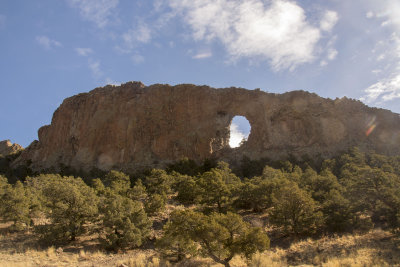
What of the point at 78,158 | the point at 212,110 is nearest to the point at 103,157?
the point at 78,158

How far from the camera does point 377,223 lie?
1927 cm

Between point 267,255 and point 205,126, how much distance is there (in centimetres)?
3706

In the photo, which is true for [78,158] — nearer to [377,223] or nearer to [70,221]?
[70,221]

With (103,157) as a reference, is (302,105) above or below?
above

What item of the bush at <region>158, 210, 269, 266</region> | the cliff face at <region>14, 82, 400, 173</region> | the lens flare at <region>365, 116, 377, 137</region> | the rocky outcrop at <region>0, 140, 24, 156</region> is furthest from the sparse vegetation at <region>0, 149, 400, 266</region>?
the rocky outcrop at <region>0, 140, 24, 156</region>

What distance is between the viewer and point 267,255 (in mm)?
15867

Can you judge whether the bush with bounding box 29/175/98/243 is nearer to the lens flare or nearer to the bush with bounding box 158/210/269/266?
the bush with bounding box 158/210/269/266

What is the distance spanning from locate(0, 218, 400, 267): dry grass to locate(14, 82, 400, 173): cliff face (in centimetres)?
3141

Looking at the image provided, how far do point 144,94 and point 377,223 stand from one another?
4418 cm

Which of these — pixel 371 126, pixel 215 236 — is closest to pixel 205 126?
Answer: pixel 371 126

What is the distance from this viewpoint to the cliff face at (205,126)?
49.1 m

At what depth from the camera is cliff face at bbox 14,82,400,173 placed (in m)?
49.1

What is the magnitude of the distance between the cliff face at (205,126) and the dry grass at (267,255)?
31412 mm

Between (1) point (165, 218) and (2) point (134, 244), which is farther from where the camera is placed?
(1) point (165, 218)
